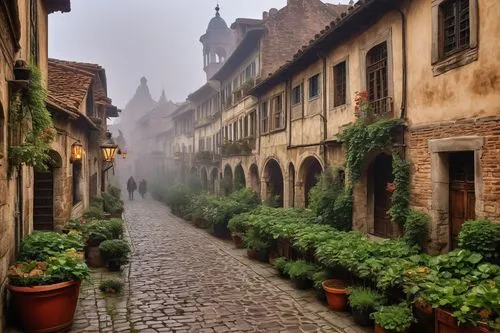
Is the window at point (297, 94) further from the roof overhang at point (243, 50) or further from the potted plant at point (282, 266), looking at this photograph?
the potted plant at point (282, 266)

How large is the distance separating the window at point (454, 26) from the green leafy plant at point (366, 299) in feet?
16.4

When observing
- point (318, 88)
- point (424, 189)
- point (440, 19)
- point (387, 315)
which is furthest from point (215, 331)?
point (318, 88)

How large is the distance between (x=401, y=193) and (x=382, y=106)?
8.26 ft

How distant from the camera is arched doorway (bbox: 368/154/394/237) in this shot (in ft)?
38.2

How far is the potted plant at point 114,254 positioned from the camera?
11.2 meters

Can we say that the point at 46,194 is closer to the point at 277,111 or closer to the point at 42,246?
the point at 42,246

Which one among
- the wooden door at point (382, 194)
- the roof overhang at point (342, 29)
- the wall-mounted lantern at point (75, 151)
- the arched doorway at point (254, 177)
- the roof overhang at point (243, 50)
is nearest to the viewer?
the roof overhang at point (342, 29)

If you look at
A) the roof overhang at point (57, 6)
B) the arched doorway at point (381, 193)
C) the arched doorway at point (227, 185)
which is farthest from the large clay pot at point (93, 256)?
the arched doorway at point (227, 185)

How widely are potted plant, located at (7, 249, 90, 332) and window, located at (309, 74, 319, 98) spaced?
10742 millimetres

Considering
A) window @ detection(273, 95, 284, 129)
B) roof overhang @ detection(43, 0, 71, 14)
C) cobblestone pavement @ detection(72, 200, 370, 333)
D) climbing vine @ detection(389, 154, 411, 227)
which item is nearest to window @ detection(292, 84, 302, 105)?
window @ detection(273, 95, 284, 129)

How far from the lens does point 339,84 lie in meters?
13.7

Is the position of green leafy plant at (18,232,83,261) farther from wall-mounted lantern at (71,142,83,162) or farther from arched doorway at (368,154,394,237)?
arched doorway at (368,154,394,237)

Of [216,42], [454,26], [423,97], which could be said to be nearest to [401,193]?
[423,97]

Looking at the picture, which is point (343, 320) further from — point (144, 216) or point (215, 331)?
point (144, 216)
